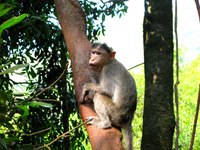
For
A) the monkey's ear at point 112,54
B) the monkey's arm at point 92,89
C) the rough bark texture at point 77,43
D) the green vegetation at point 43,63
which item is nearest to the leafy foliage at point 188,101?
the green vegetation at point 43,63

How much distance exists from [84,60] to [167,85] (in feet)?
4.78

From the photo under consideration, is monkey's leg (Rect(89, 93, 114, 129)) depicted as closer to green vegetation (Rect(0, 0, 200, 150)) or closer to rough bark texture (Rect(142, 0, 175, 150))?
rough bark texture (Rect(142, 0, 175, 150))

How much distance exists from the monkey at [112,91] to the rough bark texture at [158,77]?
451mm

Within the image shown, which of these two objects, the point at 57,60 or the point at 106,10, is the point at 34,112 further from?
the point at 106,10

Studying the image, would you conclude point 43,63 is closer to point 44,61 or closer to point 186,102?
point 44,61

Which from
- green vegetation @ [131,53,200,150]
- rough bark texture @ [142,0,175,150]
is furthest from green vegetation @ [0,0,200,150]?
green vegetation @ [131,53,200,150]

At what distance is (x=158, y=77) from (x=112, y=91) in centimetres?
63

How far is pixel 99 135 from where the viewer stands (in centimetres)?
187

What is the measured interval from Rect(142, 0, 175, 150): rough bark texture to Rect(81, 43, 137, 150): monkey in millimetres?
451

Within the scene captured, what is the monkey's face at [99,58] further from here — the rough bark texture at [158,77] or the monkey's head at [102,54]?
the rough bark texture at [158,77]

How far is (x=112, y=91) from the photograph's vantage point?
3033 millimetres

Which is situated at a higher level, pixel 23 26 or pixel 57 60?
pixel 23 26

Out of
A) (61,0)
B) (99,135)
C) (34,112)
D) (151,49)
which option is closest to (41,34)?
(34,112)

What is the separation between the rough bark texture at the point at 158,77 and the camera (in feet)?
11.2
